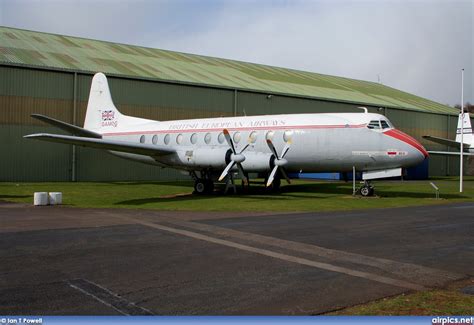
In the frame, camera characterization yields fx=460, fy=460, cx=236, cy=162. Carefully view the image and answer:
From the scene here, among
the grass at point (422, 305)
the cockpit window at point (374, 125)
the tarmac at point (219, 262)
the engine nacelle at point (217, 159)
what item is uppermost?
the cockpit window at point (374, 125)

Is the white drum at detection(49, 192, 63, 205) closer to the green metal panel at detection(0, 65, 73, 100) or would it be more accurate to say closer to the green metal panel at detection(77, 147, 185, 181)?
the green metal panel at detection(77, 147, 185, 181)

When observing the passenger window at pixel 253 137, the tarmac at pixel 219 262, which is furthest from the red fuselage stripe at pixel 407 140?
the tarmac at pixel 219 262

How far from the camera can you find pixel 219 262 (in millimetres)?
8383

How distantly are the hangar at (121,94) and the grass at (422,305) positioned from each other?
3107 centimetres

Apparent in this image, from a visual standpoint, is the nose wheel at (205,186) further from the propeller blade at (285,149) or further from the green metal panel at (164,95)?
the green metal panel at (164,95)

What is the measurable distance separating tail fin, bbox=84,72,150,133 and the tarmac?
16.6 m

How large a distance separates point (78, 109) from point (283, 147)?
60.6 feet

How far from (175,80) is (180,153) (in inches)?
651

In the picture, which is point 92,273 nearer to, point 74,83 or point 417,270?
point 417,270

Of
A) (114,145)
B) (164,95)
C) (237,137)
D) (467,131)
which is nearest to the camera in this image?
(114,145)

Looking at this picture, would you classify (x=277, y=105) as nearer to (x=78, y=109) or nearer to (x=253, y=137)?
(x=78, y=109)

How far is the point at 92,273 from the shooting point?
24.5 ft

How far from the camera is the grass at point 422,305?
568cm

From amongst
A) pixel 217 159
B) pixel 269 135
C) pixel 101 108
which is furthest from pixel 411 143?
pixel 101 108
